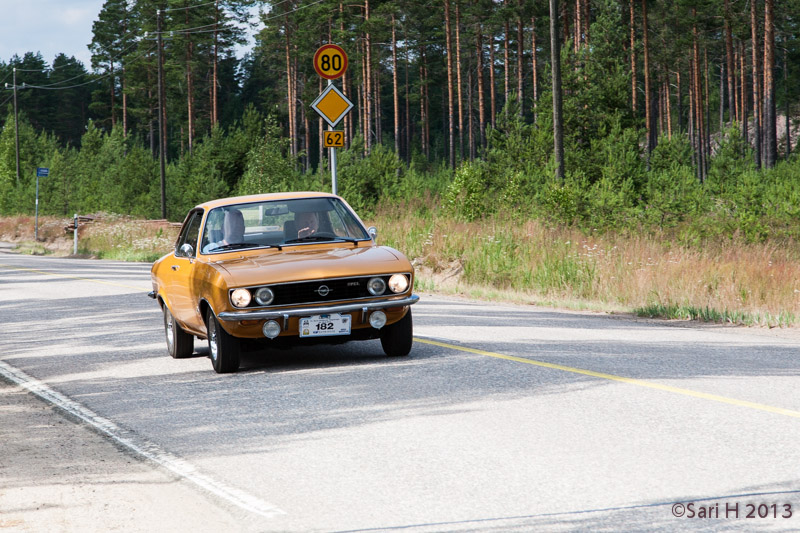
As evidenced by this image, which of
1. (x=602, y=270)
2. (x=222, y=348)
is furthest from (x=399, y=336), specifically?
(x=602, y=270)

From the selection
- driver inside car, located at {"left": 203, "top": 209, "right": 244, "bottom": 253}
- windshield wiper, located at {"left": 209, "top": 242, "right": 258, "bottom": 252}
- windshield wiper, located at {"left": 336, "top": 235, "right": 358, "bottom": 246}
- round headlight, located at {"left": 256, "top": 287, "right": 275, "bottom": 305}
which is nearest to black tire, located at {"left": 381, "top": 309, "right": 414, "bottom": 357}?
windshield wiper, located at {"left": 336, "top": 235, "right": 358, "bottom": 246}

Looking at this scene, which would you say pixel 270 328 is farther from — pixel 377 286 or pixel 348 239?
pixel 348 239

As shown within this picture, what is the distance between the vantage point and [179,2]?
249 ft

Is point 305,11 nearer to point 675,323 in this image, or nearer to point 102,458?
point 675,323

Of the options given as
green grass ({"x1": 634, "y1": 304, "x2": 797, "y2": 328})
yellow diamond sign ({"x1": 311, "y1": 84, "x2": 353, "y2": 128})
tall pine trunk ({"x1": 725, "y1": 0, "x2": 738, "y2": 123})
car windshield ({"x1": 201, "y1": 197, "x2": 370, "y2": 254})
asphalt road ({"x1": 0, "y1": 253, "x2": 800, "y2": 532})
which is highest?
tall pine trunk ({"x1": 725, "y1": 0, "x2": 738, "y2": 123})

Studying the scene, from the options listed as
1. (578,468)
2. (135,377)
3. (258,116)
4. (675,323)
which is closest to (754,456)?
(578,468)

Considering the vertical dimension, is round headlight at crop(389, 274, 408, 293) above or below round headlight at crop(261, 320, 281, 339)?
above

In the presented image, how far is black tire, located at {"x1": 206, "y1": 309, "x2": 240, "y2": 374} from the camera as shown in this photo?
859 cm

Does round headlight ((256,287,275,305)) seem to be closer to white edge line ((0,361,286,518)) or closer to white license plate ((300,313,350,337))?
white license plate ((300,313,350,337))

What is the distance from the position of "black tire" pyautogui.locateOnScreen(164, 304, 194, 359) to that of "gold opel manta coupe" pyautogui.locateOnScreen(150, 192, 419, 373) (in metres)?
0.01

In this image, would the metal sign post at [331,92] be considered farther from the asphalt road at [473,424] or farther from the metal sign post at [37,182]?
the metal sign post at [37,182]

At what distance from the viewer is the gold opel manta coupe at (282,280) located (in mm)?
8312

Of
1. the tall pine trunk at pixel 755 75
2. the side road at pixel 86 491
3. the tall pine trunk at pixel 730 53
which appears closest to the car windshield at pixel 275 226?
the side road at pixel 86 491

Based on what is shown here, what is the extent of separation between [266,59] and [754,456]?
80.2 meters
